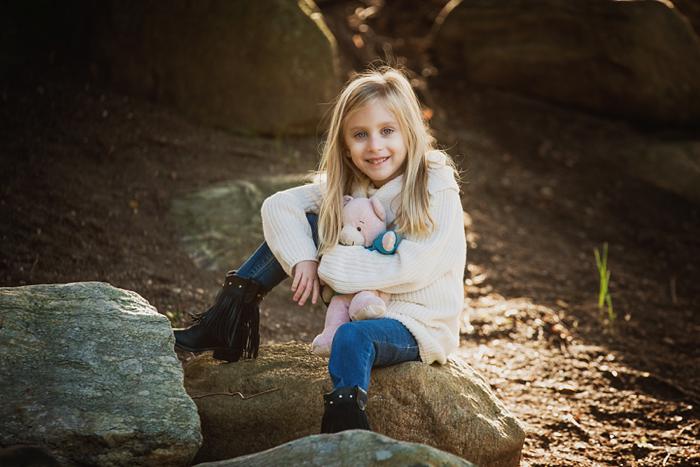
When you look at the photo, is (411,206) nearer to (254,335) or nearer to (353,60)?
(254,335)

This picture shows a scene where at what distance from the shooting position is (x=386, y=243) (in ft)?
9.57

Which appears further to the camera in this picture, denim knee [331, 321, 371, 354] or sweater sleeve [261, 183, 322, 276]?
sweater sleeve [261, 183, 322, 276]

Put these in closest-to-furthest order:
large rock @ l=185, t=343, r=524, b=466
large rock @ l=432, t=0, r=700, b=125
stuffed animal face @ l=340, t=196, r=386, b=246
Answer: large rock @ l=185, t=343, r=524, b=466 < stuffed animal face @ l=340, t=196, r=386, b=246 < large rock @ l=432, t=0, r=700, b=125

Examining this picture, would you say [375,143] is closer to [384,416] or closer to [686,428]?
[384,416]

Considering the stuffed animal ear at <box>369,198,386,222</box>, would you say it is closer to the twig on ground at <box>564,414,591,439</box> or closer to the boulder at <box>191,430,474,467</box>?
the boulder at <box>191,430,474,467</box>

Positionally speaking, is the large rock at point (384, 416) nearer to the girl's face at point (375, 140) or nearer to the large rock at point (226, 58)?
the girl's face at point (375, 140)

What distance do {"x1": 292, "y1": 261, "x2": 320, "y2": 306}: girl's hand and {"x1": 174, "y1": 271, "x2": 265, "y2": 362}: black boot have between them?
253 mm

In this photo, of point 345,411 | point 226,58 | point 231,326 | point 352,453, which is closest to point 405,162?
point 231,326

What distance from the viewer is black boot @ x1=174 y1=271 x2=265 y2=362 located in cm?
316

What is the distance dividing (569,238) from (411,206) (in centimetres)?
356

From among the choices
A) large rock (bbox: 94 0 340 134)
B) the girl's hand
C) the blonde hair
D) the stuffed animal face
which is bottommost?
the girl's hand

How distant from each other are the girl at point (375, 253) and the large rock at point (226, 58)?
314cm

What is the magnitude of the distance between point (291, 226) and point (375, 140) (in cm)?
50

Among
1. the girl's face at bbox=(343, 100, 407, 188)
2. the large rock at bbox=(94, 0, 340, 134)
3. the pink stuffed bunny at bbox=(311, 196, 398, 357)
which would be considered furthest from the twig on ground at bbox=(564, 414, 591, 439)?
the large rock at bbox=(94, 0, 340, 134)
